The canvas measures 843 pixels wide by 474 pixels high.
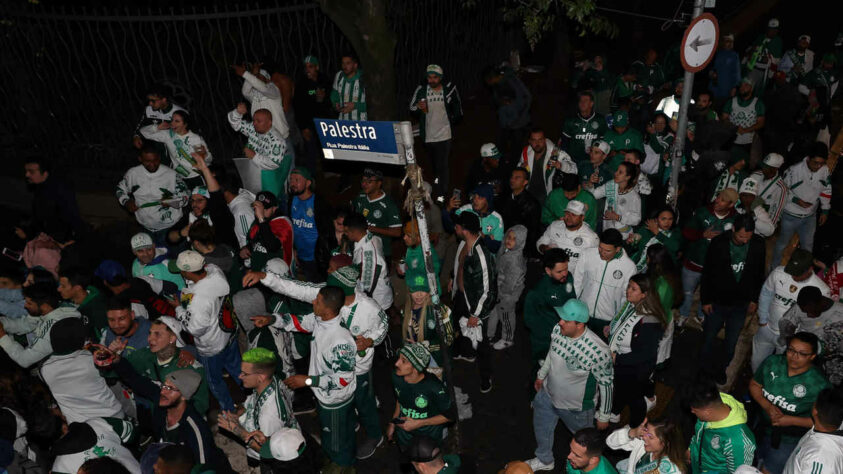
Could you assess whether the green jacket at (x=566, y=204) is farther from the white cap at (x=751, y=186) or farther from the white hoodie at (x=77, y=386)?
the white hoodie at (x=77, y=386)

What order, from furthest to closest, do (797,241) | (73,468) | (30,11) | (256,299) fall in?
(30,11), (797,241), (256,299), (73,468)

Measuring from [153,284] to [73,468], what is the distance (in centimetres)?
273

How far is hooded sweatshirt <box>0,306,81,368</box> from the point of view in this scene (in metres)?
6.20

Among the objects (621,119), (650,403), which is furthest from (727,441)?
(621,119)

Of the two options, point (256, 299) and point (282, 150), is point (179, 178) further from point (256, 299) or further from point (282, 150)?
point (256, 299)

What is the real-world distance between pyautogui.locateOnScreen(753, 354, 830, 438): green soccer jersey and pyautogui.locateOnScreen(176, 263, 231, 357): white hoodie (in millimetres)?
4850

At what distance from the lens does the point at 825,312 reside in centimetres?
622

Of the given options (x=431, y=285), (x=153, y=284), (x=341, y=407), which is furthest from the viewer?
(x=153, y=284)

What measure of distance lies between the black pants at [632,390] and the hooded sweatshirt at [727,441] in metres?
1.30

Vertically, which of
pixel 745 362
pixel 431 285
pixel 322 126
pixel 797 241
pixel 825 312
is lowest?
pixel 745 362

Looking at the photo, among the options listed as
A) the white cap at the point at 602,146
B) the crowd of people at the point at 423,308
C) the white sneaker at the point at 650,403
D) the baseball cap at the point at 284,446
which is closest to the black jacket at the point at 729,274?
the crowd of people at the point at 423,308

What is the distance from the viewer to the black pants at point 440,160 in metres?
10.6

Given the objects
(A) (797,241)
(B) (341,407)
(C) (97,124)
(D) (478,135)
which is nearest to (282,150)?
(B) (341,407)

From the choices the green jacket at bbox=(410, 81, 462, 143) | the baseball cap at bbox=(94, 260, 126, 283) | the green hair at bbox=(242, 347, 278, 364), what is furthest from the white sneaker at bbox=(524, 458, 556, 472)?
the green jacket at bbox=(410, 81, 462, 143)
